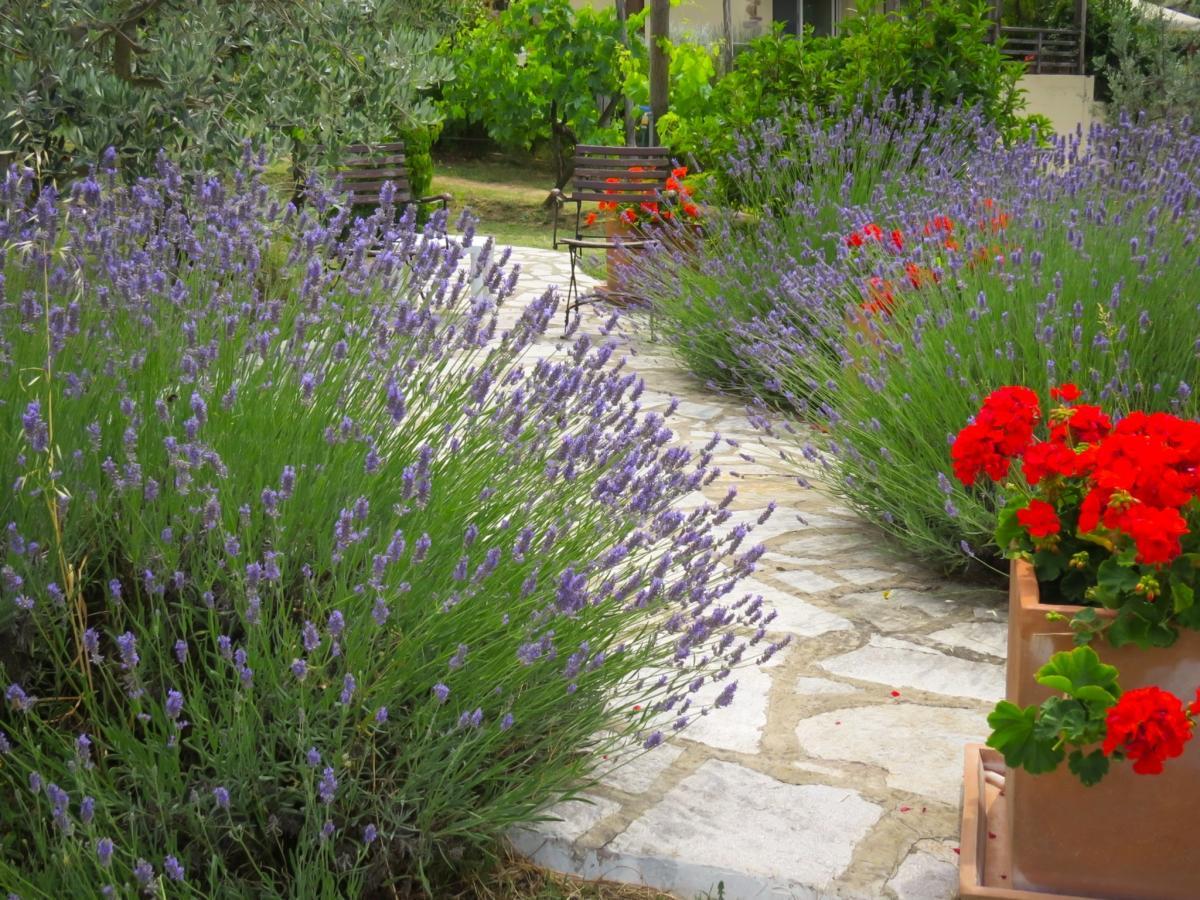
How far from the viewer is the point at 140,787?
2.18m

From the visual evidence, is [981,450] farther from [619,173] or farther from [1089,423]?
[619,173]

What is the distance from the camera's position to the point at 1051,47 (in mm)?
21609

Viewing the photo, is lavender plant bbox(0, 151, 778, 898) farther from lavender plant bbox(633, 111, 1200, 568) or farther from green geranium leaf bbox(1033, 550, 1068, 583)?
lavender plant bbox(633, 111, 1200, 568)

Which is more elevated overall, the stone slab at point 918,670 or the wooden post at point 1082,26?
the wooden post at point 1082,26

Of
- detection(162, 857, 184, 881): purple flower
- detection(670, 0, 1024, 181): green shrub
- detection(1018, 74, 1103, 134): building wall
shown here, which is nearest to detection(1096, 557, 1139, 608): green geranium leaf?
detection(162, 857, 184, 881): purple flower

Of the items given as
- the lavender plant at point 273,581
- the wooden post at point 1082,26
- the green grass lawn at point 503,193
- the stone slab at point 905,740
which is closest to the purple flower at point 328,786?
the lavender plant at point 273,581

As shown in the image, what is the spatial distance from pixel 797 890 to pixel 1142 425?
107 cm

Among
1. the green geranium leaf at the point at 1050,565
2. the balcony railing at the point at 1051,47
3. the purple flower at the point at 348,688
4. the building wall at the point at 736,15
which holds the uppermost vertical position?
the building wall at the point at 736,15

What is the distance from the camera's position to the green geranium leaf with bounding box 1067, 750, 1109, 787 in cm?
212

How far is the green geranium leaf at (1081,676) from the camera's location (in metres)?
2.07

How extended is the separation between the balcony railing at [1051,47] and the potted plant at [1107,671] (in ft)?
63.8

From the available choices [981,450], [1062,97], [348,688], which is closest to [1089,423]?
[981,450]

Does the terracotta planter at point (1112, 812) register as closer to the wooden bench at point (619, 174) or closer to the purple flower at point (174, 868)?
the purple flower at point (174, 868)

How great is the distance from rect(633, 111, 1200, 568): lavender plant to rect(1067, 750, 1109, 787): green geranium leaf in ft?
5.41
